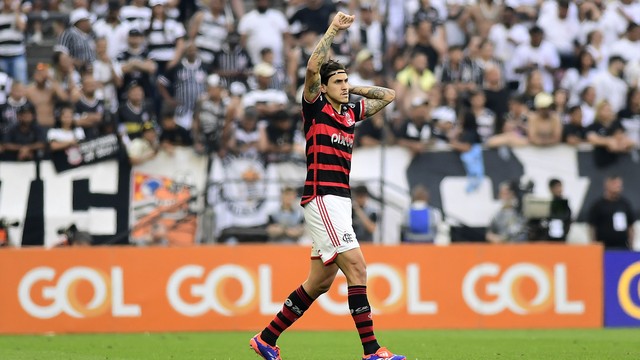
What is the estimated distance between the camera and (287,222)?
1747 cm

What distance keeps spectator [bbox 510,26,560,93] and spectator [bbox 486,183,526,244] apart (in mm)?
2835

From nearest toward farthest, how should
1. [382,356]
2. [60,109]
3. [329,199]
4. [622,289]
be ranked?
[382,356] < [329,199] < [622,289] < [60,109]

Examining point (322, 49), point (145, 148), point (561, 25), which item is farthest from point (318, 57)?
point (561, 25)

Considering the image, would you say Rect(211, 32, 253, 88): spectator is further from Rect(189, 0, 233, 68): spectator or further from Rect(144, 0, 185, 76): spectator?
Rect(144, 0, 185, 76): spectator

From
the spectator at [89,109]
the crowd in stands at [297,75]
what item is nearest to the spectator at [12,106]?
the crowd in stands at [297,75]

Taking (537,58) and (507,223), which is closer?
(507,223)

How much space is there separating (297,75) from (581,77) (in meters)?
5.01

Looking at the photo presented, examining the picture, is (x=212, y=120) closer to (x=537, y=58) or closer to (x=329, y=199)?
(x=537, y=58)

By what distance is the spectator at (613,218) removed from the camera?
18.0m

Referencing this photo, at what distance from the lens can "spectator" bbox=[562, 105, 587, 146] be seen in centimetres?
1875

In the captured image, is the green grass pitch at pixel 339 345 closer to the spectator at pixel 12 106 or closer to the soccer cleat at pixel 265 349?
the soccer cleat at pixel 265 349

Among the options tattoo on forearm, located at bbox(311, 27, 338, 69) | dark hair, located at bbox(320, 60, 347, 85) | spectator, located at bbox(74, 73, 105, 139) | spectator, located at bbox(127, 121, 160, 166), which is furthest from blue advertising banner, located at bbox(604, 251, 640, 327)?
tattoo on forearm, located at bbox(311, 27, 338, 69)

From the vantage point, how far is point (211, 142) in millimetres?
18094

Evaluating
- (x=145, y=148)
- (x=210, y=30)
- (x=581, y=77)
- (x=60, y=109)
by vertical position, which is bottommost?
(x=145, y=148)
